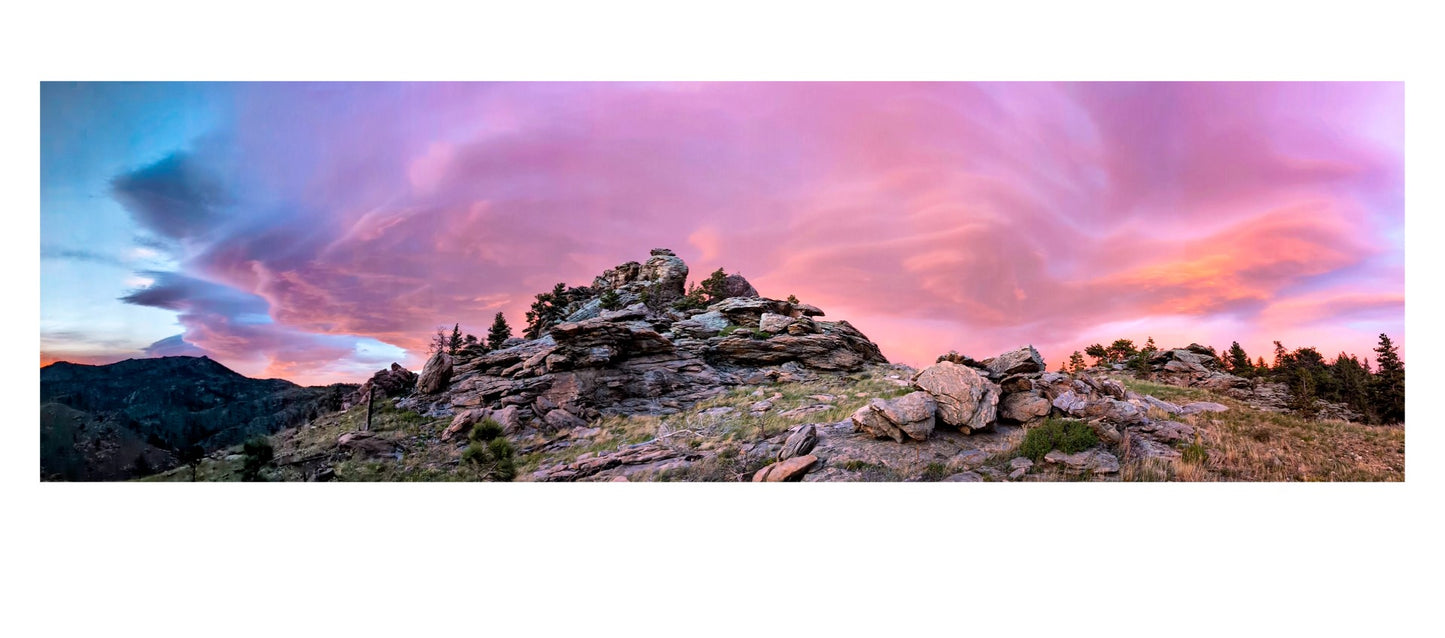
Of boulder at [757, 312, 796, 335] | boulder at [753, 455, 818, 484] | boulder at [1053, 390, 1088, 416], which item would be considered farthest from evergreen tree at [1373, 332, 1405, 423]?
boulder at [757, 312, 796, 335]

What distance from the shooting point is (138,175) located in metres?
9.36

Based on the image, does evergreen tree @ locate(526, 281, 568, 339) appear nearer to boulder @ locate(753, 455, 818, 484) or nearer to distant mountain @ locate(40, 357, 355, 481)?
distant mountain @ locate(40, 357, 355, 481)

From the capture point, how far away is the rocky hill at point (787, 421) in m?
7.57

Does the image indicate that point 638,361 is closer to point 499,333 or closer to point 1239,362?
point 499,333

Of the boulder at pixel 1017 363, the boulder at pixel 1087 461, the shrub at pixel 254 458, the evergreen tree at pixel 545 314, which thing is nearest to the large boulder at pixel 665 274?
the evergreen tree at pixel 545 314

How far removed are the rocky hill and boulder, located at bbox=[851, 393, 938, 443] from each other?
4 cm

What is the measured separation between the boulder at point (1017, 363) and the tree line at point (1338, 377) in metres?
1.65

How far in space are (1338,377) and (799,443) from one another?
486 inches

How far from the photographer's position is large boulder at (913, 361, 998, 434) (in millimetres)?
8352

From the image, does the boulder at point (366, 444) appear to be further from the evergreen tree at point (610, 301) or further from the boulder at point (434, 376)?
the evergreen tree at point (610, 301)

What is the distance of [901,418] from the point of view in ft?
26.5

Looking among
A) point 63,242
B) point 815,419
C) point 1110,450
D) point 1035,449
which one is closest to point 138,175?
point 63,242

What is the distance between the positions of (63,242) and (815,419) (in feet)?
53.6

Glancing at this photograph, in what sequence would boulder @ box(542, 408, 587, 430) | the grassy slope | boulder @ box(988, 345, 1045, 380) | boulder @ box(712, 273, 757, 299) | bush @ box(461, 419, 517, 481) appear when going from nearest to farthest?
the grassy slope, bush @ box(461, 419, 517, 481), boulder @ box(988, 345, 1045, 380), boulder @ box(542, 408, 587, 430), boulder @ box(712, 273, 757, 299)
